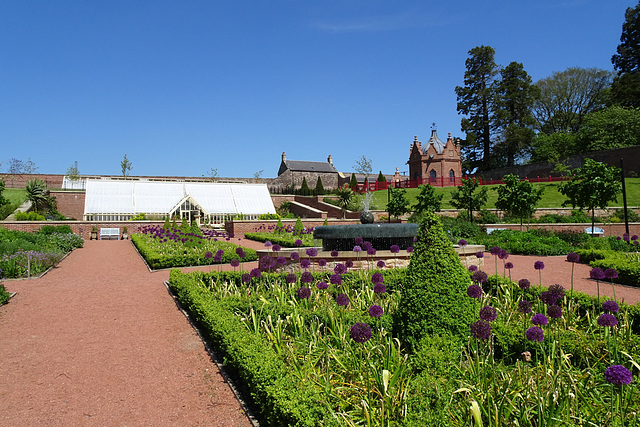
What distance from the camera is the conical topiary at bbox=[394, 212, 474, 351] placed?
3609mm

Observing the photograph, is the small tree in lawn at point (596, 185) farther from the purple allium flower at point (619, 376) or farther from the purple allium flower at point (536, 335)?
the purple allium flower at point (619, 376)

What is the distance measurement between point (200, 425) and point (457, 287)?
8.19 ft

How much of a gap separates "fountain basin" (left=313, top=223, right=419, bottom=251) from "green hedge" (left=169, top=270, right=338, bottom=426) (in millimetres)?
4163

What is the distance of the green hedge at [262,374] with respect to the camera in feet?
8.74

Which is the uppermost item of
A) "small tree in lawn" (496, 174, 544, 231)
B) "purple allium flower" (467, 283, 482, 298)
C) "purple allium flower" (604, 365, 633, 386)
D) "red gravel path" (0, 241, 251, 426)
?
"small tree in lawn" (496, 174, 544, 231)

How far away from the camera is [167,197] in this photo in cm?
3027

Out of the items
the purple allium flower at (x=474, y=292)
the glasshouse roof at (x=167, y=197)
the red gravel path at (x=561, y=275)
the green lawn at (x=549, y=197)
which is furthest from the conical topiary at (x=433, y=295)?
the glasshouse roof at (x=167, y=197)

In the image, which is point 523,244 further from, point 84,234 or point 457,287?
point 84,234

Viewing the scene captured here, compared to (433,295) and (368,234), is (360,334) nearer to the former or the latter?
(433,295)

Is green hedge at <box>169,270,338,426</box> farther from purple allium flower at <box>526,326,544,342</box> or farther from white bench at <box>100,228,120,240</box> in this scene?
white bench at <box>100,228,120,240</box>

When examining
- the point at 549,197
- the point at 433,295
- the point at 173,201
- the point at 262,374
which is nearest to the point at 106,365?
the point at 262,374

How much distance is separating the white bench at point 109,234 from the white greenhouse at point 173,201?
370cm

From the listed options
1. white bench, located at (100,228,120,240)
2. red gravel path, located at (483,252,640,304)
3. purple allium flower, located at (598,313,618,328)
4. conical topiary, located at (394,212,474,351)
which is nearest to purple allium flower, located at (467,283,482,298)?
conical topiary, located at (394,212,474,351)

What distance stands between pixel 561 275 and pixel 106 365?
9.29m
